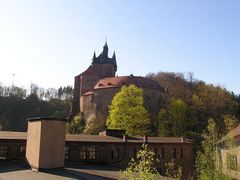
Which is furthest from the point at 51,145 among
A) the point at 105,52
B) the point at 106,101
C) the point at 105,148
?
the point at 105,52

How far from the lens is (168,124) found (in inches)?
2699

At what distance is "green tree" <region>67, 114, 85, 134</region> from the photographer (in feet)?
260

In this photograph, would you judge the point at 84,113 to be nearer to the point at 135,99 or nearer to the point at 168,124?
the point at 168,124

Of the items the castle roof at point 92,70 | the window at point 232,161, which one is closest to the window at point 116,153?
the window at point 232,161

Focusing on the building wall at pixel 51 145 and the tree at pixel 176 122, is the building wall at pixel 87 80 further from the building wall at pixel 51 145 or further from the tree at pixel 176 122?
the building wall at pixel 51 145

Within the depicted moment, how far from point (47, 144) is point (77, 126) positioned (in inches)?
2154

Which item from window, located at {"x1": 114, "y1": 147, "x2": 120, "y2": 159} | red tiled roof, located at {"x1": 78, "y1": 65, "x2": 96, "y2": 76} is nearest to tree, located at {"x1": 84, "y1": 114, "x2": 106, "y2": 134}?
red tiled roof, located at {"x1": 78, "y1": 65, "x2": 96, "y2": 76}

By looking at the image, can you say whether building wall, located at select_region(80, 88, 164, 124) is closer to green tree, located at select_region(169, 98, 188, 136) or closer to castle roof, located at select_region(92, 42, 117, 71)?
green tree, located at select_region(169, 98, 188, 136)

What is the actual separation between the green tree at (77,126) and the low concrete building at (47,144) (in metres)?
48.8

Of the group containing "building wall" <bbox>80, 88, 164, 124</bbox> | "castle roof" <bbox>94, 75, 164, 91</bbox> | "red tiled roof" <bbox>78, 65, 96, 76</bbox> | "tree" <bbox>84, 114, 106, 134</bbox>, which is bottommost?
"tree" <bbox>84, 114, 106, 134</bbox>

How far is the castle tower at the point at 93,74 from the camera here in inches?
3912

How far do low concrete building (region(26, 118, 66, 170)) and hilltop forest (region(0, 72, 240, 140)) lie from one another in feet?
70.6

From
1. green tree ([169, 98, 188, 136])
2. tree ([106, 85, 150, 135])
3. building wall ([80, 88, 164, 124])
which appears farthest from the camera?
building wall ([80, 88, 164, 124])

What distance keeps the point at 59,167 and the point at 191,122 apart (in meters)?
46.0
